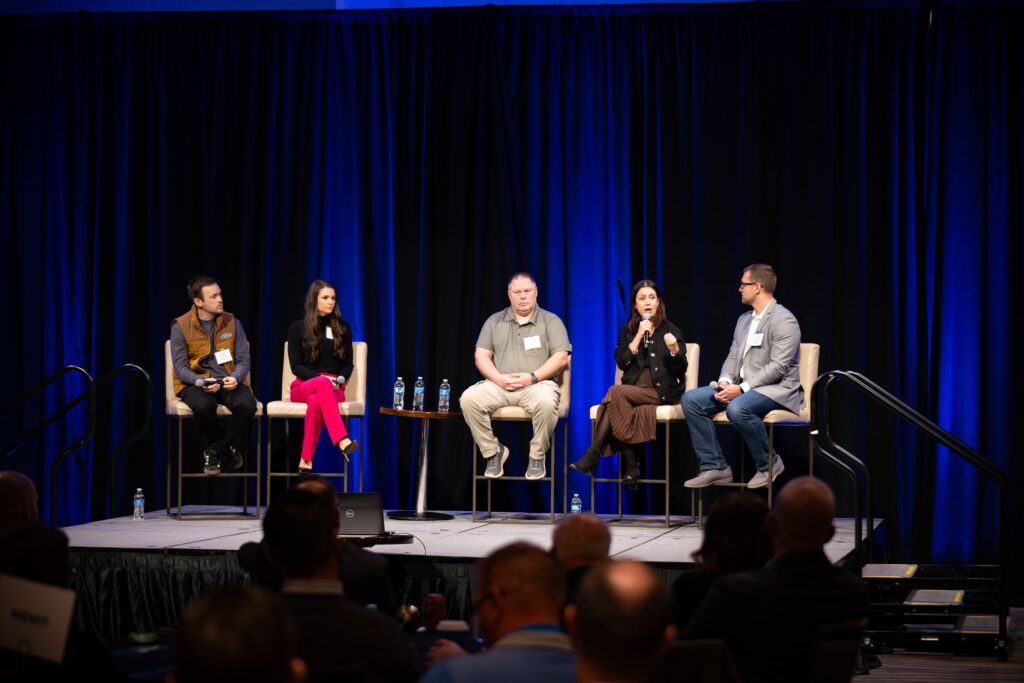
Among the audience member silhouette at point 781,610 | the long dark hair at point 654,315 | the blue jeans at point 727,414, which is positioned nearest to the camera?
the audience member silhouette at point 781,610

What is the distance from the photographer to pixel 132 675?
2346 millimetres

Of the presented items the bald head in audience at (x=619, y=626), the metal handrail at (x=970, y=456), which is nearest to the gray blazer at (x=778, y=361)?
the metal handrail at (x=970, y=456)

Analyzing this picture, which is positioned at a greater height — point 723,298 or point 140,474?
point 723,298

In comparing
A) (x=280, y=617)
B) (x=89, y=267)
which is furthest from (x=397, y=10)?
(x=280, y=617)

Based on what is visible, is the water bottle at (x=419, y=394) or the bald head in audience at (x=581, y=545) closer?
the bald head in audience at (x=581, y=545)

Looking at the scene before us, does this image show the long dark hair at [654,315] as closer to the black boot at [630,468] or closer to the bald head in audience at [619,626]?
the black boot at [630,468]

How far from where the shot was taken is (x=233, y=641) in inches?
62.1

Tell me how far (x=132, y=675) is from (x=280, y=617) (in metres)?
0.87

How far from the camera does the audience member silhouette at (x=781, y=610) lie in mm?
2652

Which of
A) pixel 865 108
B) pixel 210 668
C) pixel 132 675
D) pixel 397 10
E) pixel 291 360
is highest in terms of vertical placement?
pixel 397 10

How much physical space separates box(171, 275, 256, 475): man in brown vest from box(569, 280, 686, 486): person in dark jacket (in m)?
1.83

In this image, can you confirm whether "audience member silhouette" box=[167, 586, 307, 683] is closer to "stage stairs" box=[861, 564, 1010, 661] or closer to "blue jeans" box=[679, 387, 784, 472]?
"stage stairs" box=[861, 564, 1010, 661]

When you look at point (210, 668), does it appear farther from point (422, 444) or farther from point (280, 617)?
point (422, 444)

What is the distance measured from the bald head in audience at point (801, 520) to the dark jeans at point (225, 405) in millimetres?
4186
